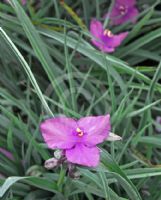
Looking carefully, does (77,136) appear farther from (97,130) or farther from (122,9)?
(122,9)

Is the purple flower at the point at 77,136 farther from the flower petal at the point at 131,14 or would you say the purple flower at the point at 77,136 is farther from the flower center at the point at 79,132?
the flower petal at the point at 131,14

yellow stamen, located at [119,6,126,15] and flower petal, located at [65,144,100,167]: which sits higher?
flower petal, located at [65,144,100,167]

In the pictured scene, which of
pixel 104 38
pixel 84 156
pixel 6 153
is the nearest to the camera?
pixel 84 156

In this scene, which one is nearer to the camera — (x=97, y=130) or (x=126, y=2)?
(x=97, y=130)

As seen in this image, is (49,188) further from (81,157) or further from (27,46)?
(27,46)

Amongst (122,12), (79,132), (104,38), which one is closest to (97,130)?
(79,132)

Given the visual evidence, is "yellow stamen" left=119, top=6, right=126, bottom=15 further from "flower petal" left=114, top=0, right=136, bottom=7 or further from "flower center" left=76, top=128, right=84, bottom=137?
"flower center" left=76, top=128, right=84, bottom=137

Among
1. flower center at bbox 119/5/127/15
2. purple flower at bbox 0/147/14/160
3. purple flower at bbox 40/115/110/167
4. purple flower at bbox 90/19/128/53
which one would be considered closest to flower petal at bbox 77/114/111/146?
purple flower at bbox 40/115/110/167
